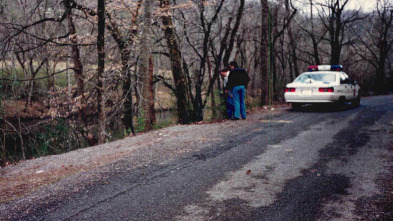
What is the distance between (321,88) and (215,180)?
31.2 feet

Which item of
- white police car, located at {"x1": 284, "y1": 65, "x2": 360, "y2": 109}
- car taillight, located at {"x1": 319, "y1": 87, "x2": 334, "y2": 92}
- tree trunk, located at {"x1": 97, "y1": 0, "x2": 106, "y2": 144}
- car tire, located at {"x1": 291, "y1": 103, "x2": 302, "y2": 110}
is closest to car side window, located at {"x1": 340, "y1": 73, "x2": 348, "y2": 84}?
white police car, located at {"x1": 284, "y1": 65, "x2": 360, "y2": 109}

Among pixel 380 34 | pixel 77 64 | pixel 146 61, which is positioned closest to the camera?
pixel 146 61

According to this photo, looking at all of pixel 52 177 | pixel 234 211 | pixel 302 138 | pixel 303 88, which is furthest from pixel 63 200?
pixel 303 88

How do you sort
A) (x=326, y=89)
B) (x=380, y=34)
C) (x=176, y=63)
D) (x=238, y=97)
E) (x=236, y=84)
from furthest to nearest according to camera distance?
(x=380, y=34) → (x=176, y=63) → (x=326, y=89) → (x=238, y=97) → (x=236, y=84)

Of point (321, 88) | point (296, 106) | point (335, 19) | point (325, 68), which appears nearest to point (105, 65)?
point (296, 106)

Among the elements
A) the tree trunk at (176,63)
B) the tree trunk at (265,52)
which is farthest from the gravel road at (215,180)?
the tree trunk at (265,52)

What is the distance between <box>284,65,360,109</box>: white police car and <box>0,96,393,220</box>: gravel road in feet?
15.8

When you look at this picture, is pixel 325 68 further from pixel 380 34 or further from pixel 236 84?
pixel 380 34

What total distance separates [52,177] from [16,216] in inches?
65.7

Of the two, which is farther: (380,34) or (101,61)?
(380,34)

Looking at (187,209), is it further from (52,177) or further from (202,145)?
(202,145)

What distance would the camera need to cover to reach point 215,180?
4.76 meters

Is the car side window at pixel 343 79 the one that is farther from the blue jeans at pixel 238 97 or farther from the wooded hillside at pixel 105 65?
the blue jeans at pixel 238 97

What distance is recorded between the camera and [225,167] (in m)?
5.42
